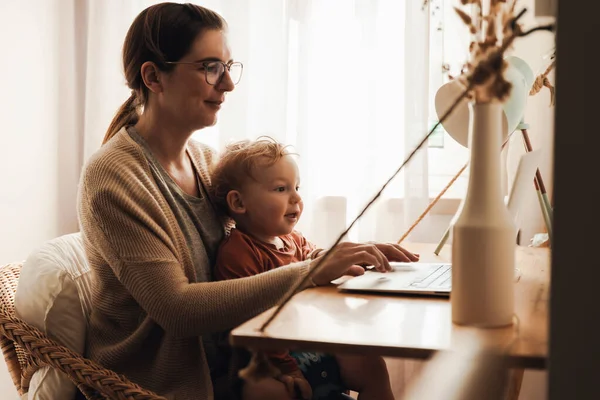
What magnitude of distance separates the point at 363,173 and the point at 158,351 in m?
1.27

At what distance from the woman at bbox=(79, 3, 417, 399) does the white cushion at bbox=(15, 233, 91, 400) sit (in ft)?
0.15

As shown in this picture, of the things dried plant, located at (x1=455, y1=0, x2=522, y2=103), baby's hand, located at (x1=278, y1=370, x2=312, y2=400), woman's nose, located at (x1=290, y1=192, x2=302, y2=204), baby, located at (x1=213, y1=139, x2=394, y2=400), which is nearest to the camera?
dried plant, located at (x1=455, y1=0, x2=522, y2=103)

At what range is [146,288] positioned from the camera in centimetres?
130

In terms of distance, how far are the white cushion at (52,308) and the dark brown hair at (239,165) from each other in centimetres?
39

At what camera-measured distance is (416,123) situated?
2439 millimetres

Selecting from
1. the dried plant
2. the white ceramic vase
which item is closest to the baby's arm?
the white ceramic vase

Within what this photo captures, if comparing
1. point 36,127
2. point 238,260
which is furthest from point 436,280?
point 36,127

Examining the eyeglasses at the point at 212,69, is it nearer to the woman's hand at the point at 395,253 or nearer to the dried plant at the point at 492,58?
the woman's hand at the point at 395,253

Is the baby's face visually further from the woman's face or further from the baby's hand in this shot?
the baby's hand

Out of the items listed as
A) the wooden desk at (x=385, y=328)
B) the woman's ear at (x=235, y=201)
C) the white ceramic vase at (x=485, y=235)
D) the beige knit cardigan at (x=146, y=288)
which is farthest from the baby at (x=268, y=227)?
the white ceramic vase at (x=485, y=235)

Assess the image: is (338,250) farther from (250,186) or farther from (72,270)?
Result: (72,270)

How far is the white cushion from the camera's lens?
54.4 inches

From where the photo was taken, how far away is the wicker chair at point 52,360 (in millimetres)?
1273

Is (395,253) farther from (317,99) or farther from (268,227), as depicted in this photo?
(317,99)
